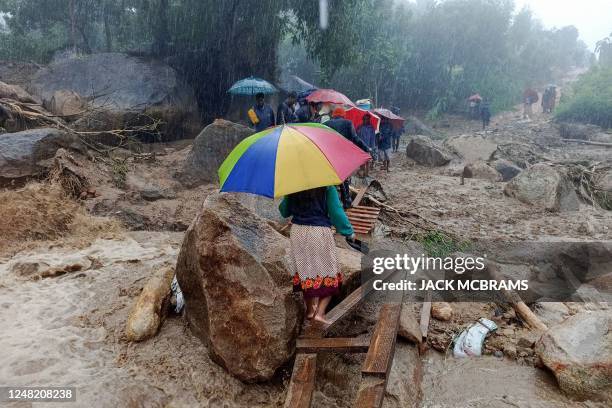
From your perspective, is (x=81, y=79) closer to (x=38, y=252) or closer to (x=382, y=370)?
(x=38, y=252)

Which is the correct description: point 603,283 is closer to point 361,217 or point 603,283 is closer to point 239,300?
point 361,217

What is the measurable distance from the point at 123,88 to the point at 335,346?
10.6 meters

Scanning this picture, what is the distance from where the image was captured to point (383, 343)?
3262 millimetres

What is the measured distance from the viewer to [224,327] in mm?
3449

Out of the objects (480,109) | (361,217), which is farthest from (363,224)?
(480,109)

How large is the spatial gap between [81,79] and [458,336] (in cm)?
1167

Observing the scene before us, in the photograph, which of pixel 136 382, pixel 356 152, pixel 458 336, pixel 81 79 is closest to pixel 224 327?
pixel 136 382

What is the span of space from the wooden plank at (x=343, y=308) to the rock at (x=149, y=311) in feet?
4.81

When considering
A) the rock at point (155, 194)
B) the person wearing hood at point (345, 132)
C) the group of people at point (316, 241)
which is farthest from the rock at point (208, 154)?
the group of people at point (316, 241)

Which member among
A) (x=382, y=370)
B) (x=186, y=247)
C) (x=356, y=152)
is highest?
(x=356, y=152)

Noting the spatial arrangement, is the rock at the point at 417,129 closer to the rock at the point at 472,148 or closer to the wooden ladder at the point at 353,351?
the rock at the point at 472,148

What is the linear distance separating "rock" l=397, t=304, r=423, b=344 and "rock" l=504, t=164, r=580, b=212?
6.01 m

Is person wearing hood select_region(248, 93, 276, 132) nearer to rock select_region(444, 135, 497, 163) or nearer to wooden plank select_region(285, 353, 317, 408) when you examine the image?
wooden plank select_region(285, 353, 317, 408)

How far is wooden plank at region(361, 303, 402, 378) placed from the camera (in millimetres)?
3018
